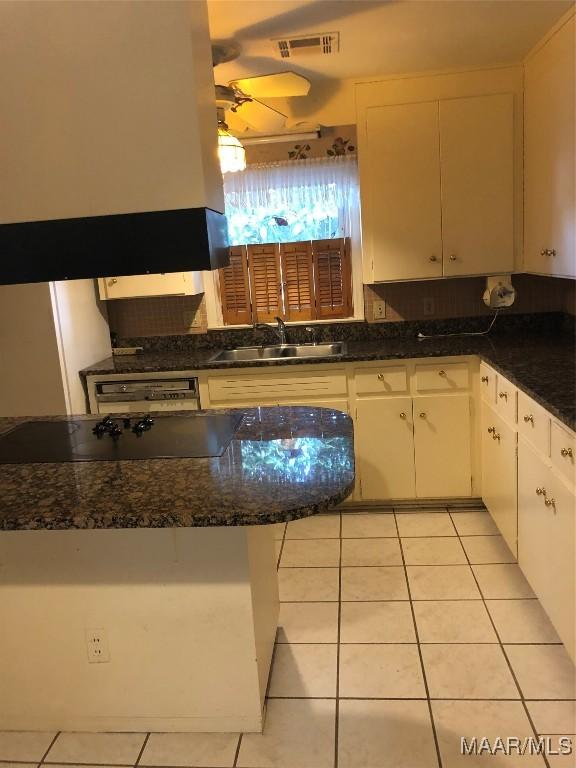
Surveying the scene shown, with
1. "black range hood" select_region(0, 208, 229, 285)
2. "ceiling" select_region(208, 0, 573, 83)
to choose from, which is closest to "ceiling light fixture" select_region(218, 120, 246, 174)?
"ceiling" select_region(208, 0, 573, 83)

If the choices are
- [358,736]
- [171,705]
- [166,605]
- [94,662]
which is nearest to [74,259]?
[166,605]

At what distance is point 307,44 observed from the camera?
2.75 m

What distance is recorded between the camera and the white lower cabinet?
1.97m

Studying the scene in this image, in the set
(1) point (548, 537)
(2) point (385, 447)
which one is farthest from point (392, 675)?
(2) point (385, 447)

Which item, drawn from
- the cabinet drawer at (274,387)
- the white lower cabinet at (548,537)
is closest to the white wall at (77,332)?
the cabinet drawer at (274,387)

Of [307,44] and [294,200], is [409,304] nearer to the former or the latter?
[294,200]

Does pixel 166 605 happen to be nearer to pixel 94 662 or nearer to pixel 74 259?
pixel 94 662

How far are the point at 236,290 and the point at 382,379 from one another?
1181 mm

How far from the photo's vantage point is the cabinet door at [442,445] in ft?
10.8

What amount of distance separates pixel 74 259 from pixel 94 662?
1247 mm

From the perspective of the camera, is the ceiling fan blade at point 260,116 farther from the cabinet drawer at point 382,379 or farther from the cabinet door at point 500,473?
the cabinet door at point 500,473

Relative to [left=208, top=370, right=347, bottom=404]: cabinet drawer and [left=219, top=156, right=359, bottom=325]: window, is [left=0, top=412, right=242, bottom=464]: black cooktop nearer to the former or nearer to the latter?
[left=208, top=370, right=347, bottom=404]: cabinet drawer

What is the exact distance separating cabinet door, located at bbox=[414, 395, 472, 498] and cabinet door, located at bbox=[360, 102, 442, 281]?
0.75 meters

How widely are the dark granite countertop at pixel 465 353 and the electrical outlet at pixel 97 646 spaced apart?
1725mm
